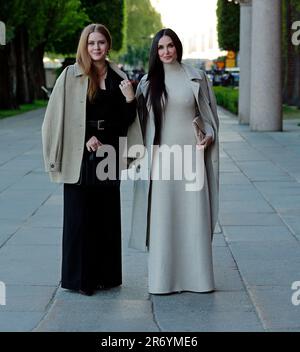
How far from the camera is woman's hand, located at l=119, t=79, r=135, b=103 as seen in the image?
21.1ft

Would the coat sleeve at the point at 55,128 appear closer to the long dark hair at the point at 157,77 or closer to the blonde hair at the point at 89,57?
the blonde hair at the point at 89,57

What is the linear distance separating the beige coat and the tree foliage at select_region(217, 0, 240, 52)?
1753 inches

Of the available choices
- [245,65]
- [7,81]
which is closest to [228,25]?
[7,81]

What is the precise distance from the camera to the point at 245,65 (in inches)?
1067

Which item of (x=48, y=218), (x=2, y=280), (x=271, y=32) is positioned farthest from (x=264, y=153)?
(x=2, y=280)

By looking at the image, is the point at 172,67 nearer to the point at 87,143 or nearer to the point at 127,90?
the point at 127,90

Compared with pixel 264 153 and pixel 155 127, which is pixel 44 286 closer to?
pixel 155 127

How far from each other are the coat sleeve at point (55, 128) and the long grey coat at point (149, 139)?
50cm

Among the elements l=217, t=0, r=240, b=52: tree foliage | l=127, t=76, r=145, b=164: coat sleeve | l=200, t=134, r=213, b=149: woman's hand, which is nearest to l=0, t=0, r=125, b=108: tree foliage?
l=217, t=0, r=240, b=52: tree foliage

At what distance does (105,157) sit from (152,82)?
626 mm

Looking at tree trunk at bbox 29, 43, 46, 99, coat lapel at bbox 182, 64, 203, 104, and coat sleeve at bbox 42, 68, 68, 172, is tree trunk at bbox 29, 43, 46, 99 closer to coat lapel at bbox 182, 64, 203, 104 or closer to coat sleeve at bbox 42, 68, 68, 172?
coat sleeve at bbox 42, 68, 68, 172

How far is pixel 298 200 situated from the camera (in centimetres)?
1134

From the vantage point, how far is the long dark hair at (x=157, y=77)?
6.43 metres

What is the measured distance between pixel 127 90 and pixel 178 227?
3.46 feet
